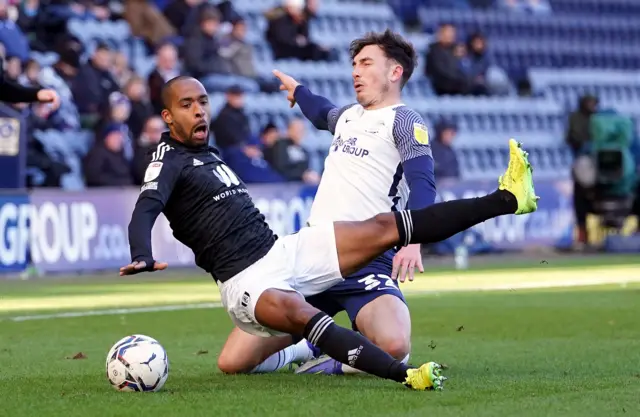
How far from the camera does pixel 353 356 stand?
6.15 metres

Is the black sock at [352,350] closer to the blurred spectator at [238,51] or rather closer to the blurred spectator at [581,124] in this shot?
the blurred spectator at [238,51]

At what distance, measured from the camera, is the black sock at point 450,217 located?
6258 millimetres

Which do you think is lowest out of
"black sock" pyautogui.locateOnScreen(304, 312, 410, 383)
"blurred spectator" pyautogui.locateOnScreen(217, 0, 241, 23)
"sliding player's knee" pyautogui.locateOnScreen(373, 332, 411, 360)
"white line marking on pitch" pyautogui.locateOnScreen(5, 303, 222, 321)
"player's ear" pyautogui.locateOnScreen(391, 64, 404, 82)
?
"white line marking on pitch" pyautogui.locateOnScreen(5, 303, 222, 321)

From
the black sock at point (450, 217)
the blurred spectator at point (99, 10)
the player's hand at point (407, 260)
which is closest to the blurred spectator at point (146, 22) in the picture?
the blurred spectator at point (99, 10)

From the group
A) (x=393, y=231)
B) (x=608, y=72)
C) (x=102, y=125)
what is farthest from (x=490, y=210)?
(x=608, y=72)

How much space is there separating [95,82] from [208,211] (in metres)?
11.6

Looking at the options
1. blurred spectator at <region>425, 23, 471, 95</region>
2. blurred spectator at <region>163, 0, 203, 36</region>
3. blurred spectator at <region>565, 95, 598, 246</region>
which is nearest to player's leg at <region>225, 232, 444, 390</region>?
blurred spectator at <region>163, 0, 203, 36</region>

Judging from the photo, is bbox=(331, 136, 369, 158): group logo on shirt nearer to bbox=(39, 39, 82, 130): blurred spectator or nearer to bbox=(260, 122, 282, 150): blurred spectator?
bbox=(39, 39, 82, 130): blurred spectator

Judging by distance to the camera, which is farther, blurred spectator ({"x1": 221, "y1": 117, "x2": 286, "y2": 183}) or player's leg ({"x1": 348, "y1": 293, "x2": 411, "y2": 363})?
blurred spectator ({"x1": 221, "y1": 117, "x2": 286, "y2": 183})

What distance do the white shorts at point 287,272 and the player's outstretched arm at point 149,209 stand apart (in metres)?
0.53

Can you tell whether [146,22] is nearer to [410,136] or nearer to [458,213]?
[410,136]

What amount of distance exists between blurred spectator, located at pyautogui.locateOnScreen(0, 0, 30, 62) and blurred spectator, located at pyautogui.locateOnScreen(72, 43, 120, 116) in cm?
90

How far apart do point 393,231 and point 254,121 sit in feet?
49.9

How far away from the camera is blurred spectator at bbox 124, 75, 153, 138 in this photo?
1808 centimetres
